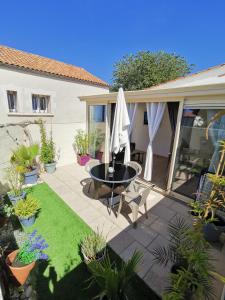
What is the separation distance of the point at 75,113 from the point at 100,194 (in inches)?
265

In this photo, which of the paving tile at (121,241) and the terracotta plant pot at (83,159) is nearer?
the paving tile at (121,241)

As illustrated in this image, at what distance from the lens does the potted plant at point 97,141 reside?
7.60 m

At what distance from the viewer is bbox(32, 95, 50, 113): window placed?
8.54 m

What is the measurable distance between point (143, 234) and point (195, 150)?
2825 millimetres

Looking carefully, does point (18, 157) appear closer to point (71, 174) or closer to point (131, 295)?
point (71, 174)

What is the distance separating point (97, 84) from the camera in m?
11.1

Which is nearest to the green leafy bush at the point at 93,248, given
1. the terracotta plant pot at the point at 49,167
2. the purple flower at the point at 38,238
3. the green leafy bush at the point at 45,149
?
the purple flower at the point at 38,238

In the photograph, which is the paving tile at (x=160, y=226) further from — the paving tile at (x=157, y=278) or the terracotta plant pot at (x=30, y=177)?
the terracotta plant pot at (x=30, y=177)

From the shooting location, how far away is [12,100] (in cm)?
774

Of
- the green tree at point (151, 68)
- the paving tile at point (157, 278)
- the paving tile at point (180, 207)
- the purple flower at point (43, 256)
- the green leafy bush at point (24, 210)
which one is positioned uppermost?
the green tree at point (151, 68)

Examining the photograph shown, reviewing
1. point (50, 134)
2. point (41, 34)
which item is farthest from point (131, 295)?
point (41, 34)

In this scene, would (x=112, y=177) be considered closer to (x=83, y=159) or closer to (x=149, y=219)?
(x=149, y=219)

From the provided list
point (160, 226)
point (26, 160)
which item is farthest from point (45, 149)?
point (160, 226)

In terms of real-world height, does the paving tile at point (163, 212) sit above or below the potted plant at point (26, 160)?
below
